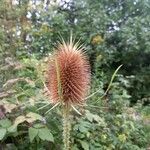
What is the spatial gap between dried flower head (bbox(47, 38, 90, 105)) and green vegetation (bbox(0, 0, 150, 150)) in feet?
1.08

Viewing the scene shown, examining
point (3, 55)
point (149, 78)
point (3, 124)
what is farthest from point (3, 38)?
point (149, 78)

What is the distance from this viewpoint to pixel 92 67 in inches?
295

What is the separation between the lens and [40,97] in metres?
3.48

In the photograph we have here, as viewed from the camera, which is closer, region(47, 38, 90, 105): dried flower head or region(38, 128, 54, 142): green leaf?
region(47, 38, 90, 105): dried flower head

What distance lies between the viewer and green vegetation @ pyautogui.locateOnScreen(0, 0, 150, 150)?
3650 mm

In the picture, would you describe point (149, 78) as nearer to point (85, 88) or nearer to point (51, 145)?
point (51, 145)

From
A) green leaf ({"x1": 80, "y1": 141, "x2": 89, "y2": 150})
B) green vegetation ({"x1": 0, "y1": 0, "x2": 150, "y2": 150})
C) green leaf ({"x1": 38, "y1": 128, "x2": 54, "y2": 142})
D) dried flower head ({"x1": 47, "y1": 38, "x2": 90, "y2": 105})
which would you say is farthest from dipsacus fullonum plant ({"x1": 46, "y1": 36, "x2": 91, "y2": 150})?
green leaf ({"x1": 80, "y1": 141, "x2": 89, "y2": 150})

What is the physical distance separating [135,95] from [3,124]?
543cm

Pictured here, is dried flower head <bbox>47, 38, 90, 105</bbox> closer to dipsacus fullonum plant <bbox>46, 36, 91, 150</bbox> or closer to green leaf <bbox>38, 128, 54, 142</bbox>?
dipsacus fullonum plant <bbox>46, 36, 91, 150</bbox>

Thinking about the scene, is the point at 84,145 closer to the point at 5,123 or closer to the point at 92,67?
the point at 5,123

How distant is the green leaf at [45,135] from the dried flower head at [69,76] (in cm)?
62

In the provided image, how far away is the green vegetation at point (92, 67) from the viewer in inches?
144


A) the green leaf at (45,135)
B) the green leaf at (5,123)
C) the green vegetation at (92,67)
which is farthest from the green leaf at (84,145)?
the green leaf at (5,123)

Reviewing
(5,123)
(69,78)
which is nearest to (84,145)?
(5,123)
